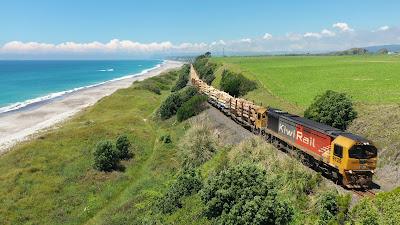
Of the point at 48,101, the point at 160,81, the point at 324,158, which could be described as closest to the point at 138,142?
the point at 324,158

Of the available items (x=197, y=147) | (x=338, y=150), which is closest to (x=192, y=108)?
(x=197, y=147)

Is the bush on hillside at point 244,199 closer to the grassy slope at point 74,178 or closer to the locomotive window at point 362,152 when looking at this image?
the locomotive window at point 362,152

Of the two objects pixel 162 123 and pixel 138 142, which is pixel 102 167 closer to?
pixel 138 142

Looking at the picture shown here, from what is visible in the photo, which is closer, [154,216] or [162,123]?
[154,216]

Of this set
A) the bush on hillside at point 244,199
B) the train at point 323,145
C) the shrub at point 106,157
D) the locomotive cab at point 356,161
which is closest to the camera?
the bush on hillside at point 244,199

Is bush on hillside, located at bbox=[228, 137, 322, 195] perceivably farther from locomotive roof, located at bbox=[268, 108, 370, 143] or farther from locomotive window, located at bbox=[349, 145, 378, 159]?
locomotive roof, located at bbox=[268, 108, 370, 143]

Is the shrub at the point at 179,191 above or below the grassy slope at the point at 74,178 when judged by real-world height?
above

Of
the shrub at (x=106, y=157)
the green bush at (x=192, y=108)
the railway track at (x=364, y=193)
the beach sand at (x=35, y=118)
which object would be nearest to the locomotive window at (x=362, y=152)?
the railway track at (x=364, y=193)
